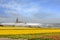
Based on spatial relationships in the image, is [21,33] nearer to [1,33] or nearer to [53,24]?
[1,33]

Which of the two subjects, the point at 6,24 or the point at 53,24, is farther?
the point at 6,24

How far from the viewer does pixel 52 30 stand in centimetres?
2183

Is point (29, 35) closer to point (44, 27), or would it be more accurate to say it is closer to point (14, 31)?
point (14, 31)

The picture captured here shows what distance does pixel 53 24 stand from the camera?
73.6 ft

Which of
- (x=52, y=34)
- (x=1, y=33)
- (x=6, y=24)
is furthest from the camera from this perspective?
(x=6, y=24)

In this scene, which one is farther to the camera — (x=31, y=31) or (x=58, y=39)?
(x=31, y=31)

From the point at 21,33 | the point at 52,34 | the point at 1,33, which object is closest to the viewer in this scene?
the point at 1,33

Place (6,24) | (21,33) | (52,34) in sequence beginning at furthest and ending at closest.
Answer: (6,24) → (52,34) → (21,33)

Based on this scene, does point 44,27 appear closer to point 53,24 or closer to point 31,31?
point 53,24

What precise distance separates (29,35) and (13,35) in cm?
188

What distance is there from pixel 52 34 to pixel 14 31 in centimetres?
494

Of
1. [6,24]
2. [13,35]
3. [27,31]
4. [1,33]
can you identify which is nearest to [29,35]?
[27,31]

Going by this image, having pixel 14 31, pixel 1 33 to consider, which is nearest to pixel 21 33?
pixel 14 31

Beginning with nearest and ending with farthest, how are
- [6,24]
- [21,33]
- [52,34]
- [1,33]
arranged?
[1,33] < [21,33] < [52,34] < [6,24]
